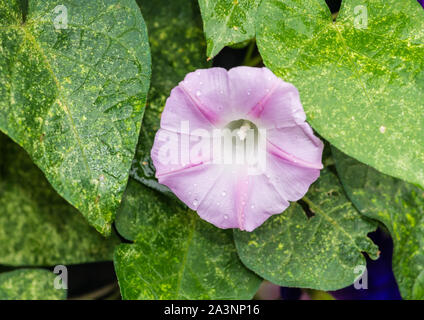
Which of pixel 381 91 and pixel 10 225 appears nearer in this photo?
pixel 381 91

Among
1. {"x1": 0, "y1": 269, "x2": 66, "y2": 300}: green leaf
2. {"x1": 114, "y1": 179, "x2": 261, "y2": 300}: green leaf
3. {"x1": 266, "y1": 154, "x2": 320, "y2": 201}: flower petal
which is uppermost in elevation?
{"x1": 266, "y1": 154, "x2": 320, "y2": 201}: flower petal

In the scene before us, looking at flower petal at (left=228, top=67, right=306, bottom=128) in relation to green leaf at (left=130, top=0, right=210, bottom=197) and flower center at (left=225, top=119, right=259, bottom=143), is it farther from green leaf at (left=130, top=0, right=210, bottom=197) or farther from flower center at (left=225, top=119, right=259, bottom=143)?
green leaf at (left=130, top=0, right=210, bottom=197)

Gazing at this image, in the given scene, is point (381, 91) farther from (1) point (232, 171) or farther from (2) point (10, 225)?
(2) point (10, 225)

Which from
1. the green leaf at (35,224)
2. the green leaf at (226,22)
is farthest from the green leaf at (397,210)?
the green leaf at (35,224)

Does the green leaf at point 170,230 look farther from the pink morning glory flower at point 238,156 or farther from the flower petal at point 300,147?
the flower petal at point 300,147

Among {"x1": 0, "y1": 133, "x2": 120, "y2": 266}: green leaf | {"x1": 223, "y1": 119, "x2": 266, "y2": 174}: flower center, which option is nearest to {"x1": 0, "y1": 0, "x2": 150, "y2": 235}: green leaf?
{"x1": 223, "y1": 119, "x2": 266, "y2": 174}: flower center
